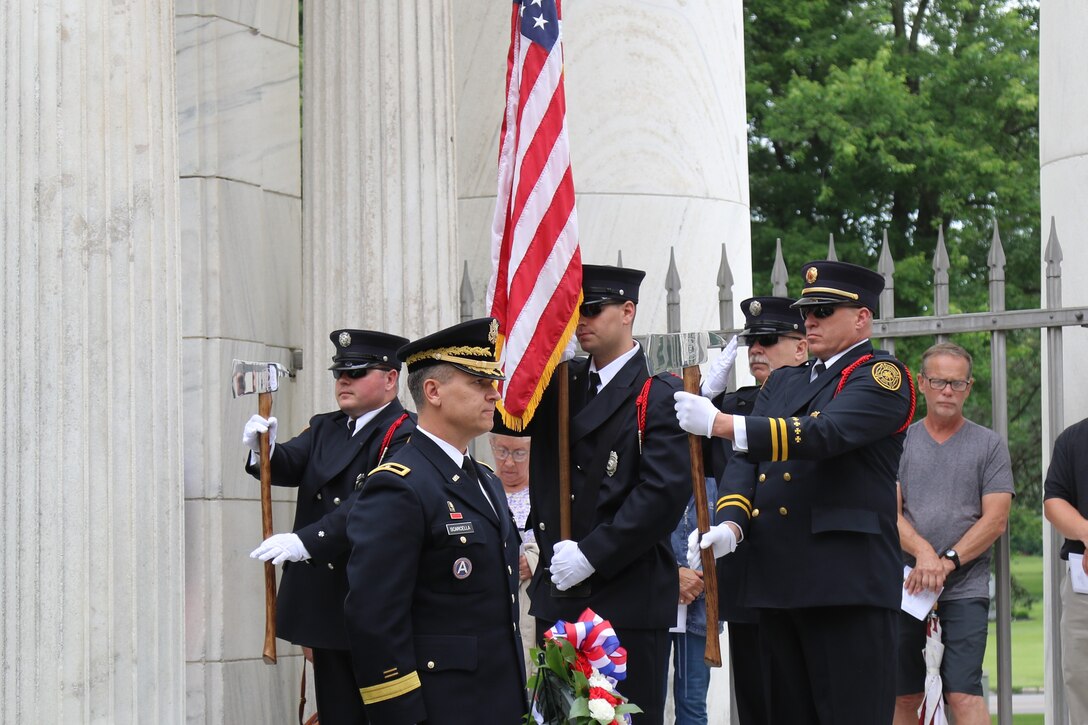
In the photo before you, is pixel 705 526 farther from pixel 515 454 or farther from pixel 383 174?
pixel 383 174

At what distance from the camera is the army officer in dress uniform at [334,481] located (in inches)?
309

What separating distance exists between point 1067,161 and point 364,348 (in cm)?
448

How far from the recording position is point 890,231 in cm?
2248

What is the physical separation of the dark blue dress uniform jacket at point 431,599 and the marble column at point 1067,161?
469cm

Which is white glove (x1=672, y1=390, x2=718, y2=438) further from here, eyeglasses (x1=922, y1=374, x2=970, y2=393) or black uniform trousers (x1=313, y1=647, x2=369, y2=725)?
eyeglasses (x1=922, y1=374, x2=970, y2=393)

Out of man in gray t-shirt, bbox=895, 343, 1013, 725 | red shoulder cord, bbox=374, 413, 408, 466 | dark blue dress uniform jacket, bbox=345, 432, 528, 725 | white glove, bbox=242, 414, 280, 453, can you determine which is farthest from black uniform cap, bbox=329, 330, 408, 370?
man in gray t-shirt, bbox=895, 343, 1013, 725

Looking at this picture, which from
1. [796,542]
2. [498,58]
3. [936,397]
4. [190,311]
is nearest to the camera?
[796,542]

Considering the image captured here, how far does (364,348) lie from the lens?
8273 millimetres

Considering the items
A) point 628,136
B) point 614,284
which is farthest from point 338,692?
point 628,136

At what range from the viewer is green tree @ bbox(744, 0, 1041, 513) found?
71.1 ft

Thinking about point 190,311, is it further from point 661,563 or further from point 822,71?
point 822,71

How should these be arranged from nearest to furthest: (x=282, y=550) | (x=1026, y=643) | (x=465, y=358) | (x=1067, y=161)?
(x=465, y=358)
(x=282, y=550)
(x=1067, y=161)
(x=1026, y=643)

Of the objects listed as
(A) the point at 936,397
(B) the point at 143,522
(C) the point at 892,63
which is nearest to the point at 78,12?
(B) the point at 143,522

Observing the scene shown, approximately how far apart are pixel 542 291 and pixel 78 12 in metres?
2.36
